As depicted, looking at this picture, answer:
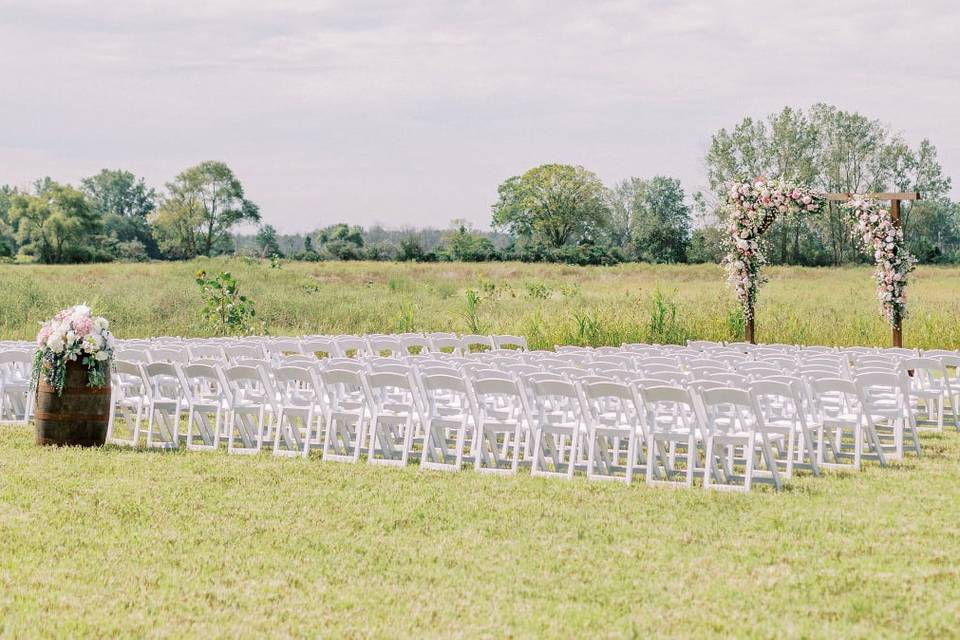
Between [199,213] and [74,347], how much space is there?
84.2 meters

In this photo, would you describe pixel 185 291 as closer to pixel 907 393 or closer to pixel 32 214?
pixel 907 393

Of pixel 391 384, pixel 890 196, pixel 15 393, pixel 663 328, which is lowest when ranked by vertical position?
pixel 15 393

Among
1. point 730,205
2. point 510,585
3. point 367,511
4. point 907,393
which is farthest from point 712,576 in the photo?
point 730,205

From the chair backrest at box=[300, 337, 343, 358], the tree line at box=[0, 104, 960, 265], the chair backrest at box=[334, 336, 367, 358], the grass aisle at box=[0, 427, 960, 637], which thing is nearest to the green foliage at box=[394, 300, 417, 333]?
the chair backrest at box=[334, 336, 367, 358]

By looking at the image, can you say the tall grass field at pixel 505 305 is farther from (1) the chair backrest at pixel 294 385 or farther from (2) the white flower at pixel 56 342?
(1) the chair backrest at pixel 294 385

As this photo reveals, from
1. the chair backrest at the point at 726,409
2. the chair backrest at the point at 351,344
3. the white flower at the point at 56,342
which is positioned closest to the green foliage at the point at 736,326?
the chair backrest at the point at 351,344

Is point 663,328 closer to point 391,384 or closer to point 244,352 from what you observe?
point 244,352

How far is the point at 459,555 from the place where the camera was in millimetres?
6156

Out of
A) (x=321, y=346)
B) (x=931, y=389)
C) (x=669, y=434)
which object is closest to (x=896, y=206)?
(x=931, y=389)

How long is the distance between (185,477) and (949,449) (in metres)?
6.64

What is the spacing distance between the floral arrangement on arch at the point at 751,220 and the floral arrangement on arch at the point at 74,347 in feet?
37.0

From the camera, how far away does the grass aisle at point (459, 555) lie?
16.5 feet

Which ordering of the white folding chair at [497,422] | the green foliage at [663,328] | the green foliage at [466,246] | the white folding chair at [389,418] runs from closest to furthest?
the white folding chair at [497,422] < the white folding chair at [389,418] < the green foliage at [663,328] < the green foliage at [466,246]

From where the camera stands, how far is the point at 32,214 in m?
75.1
